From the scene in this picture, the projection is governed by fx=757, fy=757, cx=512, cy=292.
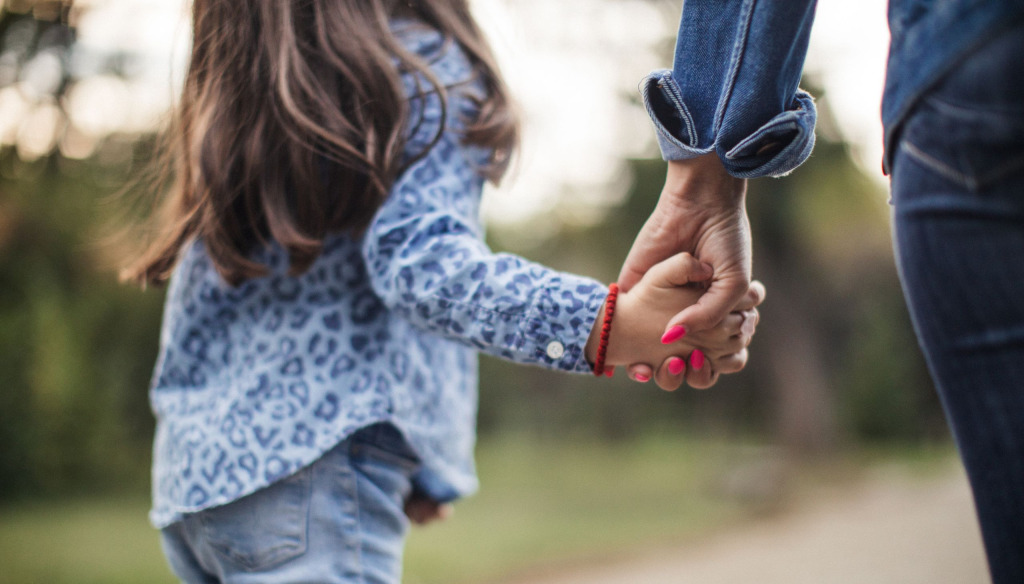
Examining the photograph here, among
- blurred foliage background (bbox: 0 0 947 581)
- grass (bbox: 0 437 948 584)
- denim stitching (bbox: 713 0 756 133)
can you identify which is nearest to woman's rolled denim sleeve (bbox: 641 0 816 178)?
denim stitching (bbox: 713 0 756 133)

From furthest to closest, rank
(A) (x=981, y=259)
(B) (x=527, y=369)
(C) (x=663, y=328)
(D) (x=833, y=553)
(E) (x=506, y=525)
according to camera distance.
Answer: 1. (B) (x=527, y=369)
2. (E) (x=506, y=525)
3. (D) (x=833, y=553)
4. (C) (x=663, y=328)
5. (A) (x=981, y=259)

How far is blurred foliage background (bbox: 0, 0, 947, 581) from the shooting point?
9016 millimetres

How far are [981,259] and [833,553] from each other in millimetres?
7217

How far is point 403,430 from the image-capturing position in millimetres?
1410

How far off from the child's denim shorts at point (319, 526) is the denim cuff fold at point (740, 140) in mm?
776

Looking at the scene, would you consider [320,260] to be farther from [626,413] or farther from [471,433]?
[626,413]

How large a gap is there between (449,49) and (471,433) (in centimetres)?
84

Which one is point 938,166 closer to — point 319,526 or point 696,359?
point 696,359

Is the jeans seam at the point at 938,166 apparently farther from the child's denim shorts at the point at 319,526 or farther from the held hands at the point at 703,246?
the child's denim shorts at the point at 319,526

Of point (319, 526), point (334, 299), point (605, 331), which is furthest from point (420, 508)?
point (605, 331)

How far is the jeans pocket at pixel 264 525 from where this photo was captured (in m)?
1.33

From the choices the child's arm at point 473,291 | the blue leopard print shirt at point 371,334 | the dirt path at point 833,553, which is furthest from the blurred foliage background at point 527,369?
the dirt path at point 833,553

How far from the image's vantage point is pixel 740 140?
1.32 meters

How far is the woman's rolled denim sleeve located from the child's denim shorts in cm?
80
